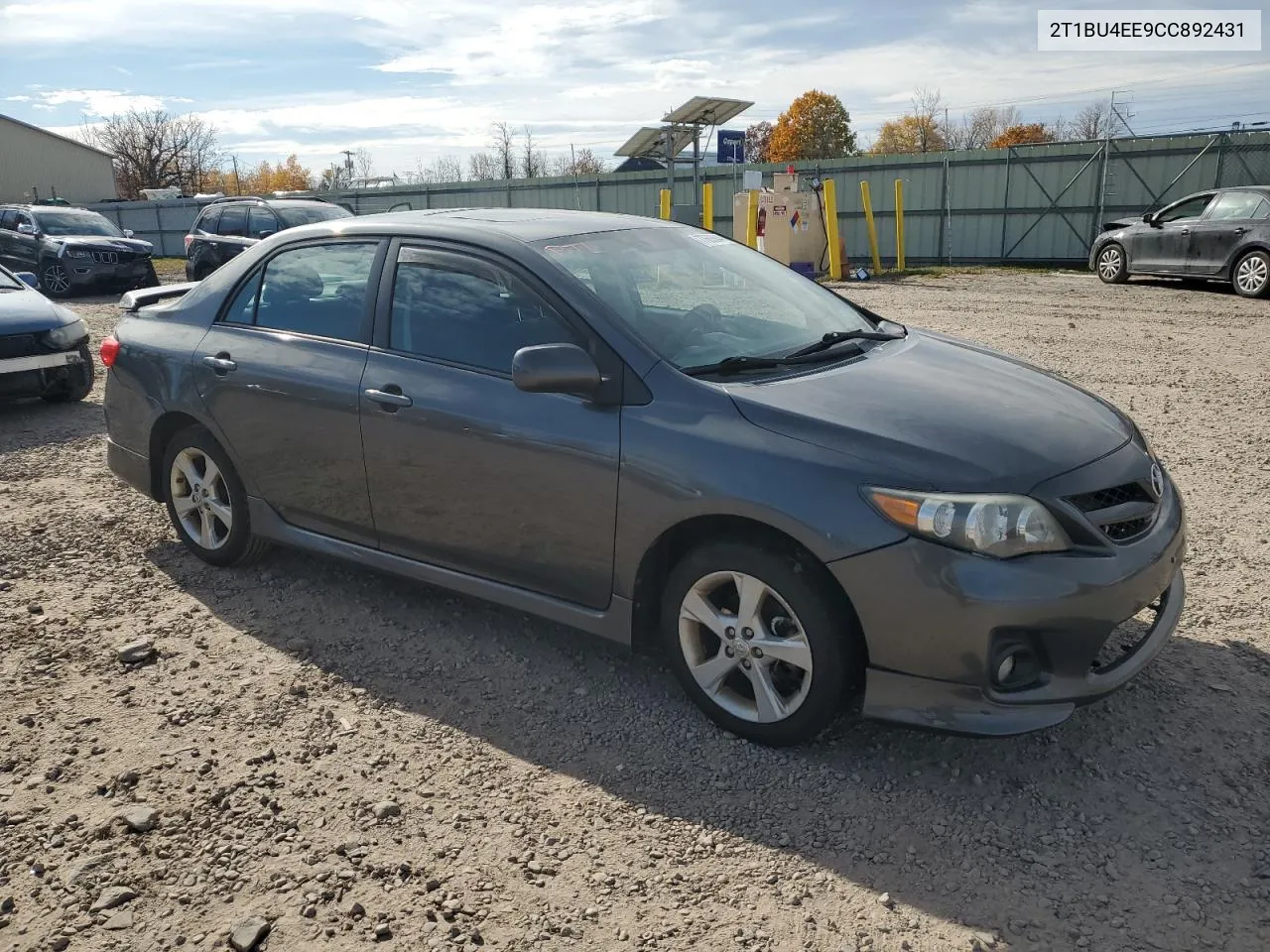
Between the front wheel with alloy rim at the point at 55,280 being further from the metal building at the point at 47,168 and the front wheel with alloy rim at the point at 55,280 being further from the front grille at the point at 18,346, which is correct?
the metal building at the point at 47,168

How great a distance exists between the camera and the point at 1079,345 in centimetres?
1051

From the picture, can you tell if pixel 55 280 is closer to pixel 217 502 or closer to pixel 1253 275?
pixel 217 502

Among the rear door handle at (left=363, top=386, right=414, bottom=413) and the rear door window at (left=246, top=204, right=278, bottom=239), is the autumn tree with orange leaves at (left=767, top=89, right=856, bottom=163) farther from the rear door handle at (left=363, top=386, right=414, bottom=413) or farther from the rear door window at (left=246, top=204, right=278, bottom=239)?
the rear door handle at (left=363, top=386, right=414, bottom=413)

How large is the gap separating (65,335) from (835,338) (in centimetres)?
744

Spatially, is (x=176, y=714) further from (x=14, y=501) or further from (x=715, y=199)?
(x=715, y=199)

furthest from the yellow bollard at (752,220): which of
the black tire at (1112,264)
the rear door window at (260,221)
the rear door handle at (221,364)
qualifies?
the rear door handle at (221,364)

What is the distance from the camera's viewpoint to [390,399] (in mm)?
3887

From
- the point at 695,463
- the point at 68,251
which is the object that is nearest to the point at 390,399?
the point at 695,463

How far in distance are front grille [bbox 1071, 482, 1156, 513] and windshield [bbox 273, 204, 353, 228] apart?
49.3ft

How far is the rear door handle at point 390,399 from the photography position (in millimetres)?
3855

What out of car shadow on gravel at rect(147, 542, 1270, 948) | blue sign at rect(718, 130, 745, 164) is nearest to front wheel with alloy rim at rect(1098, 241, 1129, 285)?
blue sign at rect(718, 130, 745, 164)

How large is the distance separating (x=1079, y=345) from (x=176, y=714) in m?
9.57

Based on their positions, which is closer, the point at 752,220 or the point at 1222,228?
the point at 1222,228

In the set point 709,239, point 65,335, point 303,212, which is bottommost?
point 65,335
